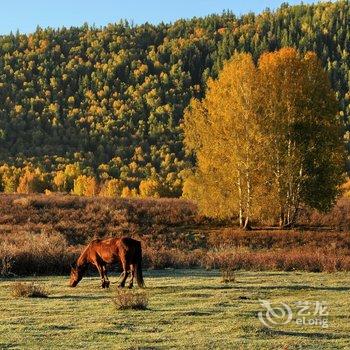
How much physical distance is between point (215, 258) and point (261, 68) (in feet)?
72.0

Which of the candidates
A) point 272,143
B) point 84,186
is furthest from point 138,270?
point 84,186

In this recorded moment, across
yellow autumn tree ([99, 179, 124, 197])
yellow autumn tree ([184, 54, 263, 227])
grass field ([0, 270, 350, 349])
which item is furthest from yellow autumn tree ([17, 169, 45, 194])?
grass field ([0, 270, 350, 349])

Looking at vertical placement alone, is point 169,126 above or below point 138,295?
above

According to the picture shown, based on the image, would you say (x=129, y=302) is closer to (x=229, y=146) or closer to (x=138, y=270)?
(x=138, y=270)

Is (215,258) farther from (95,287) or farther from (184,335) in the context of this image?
(184,335)

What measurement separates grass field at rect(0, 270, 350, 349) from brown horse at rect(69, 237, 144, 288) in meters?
0.35

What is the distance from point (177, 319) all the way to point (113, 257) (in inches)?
193

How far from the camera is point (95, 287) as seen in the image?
1596 cm

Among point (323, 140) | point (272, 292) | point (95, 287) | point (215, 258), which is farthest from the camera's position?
point (323, 140)

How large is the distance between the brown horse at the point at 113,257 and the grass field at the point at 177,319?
35 centimetres

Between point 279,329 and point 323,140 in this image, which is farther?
point 323,140

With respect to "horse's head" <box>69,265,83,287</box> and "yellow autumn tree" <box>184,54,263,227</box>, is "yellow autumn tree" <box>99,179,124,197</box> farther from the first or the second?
"horse's head" <box>69,265,83,287</box>

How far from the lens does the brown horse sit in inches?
601

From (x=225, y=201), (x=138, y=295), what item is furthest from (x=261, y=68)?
(x=138, y=295)
